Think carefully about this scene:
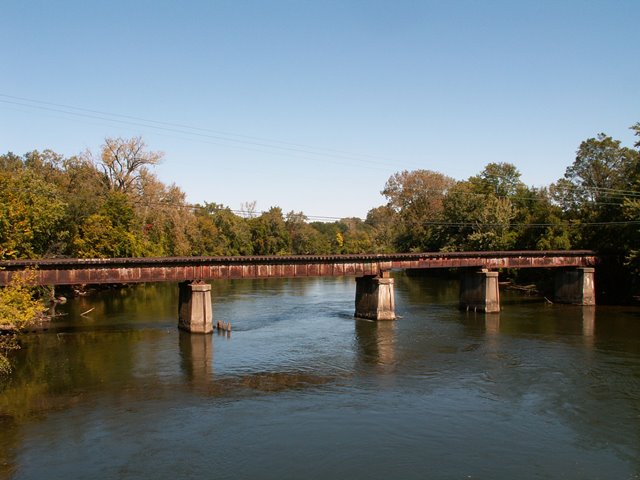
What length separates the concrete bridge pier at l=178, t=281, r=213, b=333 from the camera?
1741 inches

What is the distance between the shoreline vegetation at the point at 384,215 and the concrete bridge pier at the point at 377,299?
2545cm

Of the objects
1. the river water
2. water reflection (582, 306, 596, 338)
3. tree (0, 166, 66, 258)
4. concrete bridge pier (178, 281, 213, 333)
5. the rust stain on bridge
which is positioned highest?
tree (0, 166, 66, 258)

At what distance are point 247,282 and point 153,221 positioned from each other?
17.7 metres

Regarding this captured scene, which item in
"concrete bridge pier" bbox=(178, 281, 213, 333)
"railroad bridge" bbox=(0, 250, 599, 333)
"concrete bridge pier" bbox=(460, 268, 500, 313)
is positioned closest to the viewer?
"railroad bridge" bbox=(0, 250, 599, 333)

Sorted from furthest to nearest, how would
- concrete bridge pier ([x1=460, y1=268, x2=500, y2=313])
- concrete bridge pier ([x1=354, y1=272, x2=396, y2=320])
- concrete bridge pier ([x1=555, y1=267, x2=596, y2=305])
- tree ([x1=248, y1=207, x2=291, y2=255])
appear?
tree ([x1=248, y1=207, x2=291, y2=255])
concrete bridge pier ([x1=555, y1=267, x2=596, y2=305])
concrete bridge pier ([x1=460, y1=268, x2=500, y2=313])
concrete bridge pier ([x1=354, y1=272, x2=396, y2=320])

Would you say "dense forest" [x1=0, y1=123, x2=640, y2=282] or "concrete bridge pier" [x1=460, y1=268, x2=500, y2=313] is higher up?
"dense forest" [x1=0, y1=123, x2=640, y2=282]

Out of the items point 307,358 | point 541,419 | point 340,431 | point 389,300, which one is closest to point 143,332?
point 307,358

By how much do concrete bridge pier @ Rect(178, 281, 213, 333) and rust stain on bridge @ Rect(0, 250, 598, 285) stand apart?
1.72m

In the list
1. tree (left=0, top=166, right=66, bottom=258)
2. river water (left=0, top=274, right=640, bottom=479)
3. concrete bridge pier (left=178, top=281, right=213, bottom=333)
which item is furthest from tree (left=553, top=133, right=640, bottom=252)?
tree (left=0, top=166, right=66, bottom=258)

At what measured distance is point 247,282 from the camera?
306 feet

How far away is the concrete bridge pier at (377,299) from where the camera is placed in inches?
2000

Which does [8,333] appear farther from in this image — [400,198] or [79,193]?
[400,198]

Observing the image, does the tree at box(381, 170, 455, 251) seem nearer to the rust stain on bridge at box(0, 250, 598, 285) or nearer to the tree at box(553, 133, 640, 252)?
the tree at box(553, 133, 640, 252)

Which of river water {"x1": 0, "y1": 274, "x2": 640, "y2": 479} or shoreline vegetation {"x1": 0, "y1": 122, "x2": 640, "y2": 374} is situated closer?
river water {"x1": 0, "y1": 274, "x2": 640, "y2": 479}
